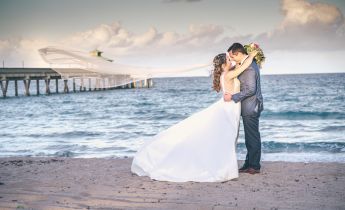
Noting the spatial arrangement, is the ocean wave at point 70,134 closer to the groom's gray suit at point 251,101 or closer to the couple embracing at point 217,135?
the couple embracing at point 217,135

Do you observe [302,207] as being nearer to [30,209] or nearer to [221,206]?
[221,206]

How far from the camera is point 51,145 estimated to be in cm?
1202

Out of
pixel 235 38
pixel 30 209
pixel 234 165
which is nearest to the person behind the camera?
pixel 30 209

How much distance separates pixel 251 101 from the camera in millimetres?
6016

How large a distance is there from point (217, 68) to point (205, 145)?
1.13 meters

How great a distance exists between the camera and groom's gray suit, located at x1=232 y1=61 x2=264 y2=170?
5898 millimetres

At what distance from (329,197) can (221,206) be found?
1400 millimetres

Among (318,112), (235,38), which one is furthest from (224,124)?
(235,38)

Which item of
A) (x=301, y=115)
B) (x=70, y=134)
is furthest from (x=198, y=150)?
(x=301, y=115)

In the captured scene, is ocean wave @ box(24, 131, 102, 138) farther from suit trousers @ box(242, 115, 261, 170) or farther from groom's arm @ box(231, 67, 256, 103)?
groom's arm @ box(231, 67, 256, 103)

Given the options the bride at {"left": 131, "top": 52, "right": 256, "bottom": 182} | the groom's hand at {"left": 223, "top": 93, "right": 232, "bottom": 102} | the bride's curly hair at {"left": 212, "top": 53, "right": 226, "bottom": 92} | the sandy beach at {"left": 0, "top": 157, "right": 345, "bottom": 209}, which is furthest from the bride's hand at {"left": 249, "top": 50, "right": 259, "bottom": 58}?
the sandy beach at {"left": 0, "top": 157, "right": 345, "bottom": 209}

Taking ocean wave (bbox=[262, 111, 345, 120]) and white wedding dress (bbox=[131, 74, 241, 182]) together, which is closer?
white wedding dress (bbox=[131, 74, 241, 182])

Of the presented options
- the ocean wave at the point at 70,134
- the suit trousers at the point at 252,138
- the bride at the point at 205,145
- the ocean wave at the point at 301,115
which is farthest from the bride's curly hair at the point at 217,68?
the ocean wave at the point at 301,115

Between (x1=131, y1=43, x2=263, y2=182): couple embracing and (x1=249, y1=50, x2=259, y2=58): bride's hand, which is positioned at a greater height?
(x1=249, y1=50, x2=259, y2=58): bride's hand
